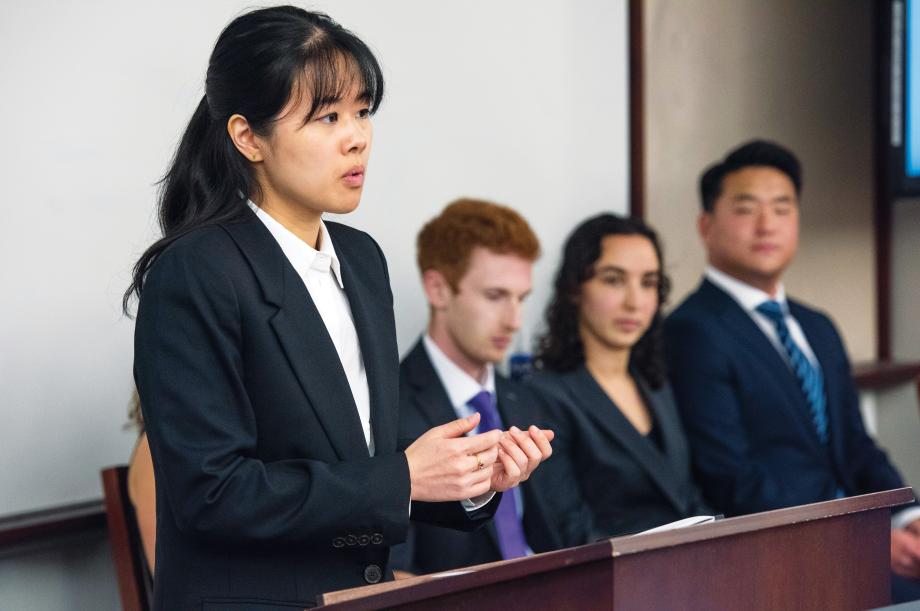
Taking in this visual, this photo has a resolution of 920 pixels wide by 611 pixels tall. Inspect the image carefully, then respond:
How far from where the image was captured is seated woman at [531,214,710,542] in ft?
8.69

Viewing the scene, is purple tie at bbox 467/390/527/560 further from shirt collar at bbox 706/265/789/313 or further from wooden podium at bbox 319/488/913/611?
wooden podium at bbox 319/488/913/611

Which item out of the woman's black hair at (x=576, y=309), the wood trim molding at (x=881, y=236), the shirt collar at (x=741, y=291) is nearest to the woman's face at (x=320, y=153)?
the woman's black hair at (x=576, y=309)

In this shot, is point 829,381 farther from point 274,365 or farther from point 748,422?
point 274,365

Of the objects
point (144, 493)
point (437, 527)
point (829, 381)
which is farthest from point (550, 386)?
point (144, 493)

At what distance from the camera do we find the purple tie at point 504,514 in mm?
2482

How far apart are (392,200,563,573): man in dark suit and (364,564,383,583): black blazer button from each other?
38.2 inches

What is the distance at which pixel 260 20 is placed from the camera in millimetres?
1429

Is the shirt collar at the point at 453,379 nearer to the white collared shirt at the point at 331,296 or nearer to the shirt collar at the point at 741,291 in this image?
the shirt collar at the point at 741,291

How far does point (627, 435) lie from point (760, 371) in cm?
47

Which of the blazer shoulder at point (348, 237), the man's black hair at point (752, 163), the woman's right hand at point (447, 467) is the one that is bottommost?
the woman's right hand at point (447, 467)

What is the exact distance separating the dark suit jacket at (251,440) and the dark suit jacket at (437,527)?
33.3 inches

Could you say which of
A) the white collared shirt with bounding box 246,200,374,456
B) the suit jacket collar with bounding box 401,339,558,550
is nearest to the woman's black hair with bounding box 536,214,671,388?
the suit jacket collar with bounding box 401,339,558,550

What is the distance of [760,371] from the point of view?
293cm

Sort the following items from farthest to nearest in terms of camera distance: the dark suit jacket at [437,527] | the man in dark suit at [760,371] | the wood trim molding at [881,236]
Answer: the wood trim molding at [881,236] < the man in dark suit at [760,371] < the dark suit jacket at [437,527]
